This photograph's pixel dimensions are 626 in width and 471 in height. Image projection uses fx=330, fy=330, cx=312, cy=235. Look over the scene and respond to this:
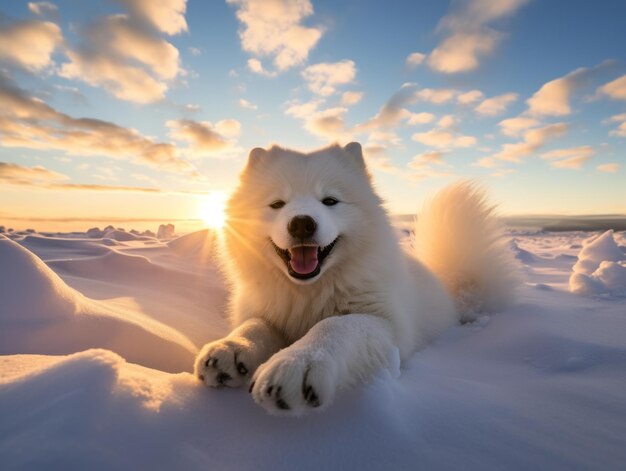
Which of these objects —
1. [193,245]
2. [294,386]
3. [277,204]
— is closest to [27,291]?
[277,204]

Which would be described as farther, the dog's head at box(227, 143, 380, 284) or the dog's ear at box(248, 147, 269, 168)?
the dog's ear at box(248, 147, 269, 168)

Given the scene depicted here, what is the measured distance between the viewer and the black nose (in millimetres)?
1734

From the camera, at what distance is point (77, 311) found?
1.80 meters

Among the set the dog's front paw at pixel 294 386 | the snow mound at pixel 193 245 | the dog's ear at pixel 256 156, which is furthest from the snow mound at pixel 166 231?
the dog's front paw at pixel 294 386

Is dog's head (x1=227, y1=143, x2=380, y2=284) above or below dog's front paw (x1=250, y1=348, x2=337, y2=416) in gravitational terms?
above

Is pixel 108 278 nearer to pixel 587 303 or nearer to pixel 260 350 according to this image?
pixel 260 350

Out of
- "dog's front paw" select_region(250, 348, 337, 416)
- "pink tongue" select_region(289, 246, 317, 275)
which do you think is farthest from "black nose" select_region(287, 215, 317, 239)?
"dog's front paw" select_region(250, 348, 337, 416)

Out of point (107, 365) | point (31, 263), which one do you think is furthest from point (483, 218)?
point (31, 263)

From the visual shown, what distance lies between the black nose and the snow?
2.69 feet

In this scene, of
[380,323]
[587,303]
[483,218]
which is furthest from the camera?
[483,218]

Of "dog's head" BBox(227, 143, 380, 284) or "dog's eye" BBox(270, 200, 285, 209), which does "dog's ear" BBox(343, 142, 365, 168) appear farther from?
"dog's eye" BBox(270, 200, 285, 209)

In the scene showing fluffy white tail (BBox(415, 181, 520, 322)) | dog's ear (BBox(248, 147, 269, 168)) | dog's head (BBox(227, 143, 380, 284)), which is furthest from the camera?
fluffy white tail (BBox(415, 181, 520, 322))

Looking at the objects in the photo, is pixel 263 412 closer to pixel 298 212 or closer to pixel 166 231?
pixel 298 212

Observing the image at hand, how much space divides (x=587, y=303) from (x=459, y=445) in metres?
2.99
